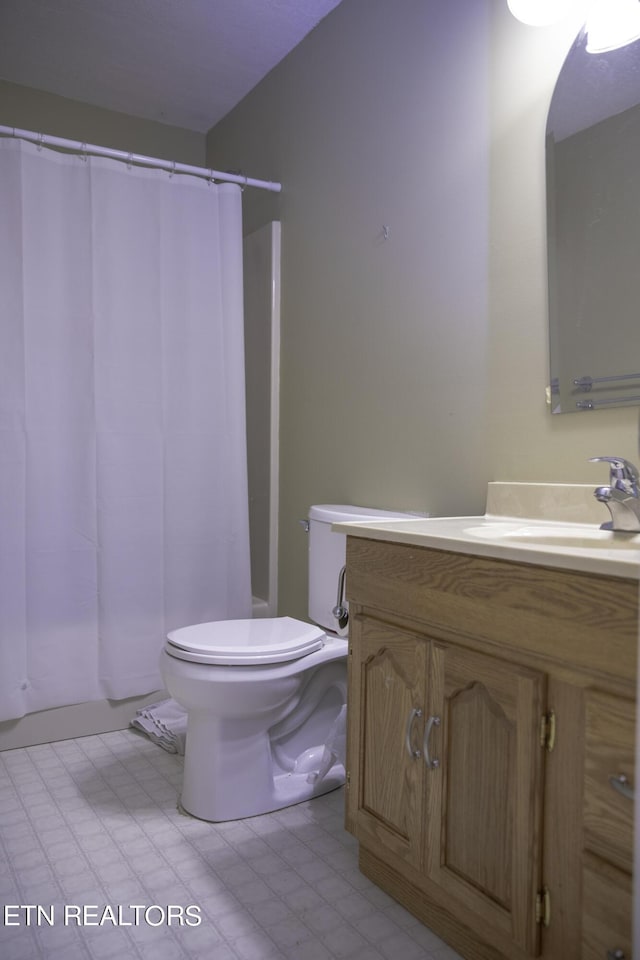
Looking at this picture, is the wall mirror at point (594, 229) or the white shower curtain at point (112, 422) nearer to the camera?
the wall mirror at point (594, 229)

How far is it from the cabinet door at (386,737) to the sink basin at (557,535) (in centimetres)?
26

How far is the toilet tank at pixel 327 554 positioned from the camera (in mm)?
2012

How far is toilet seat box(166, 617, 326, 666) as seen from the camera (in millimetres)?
1802

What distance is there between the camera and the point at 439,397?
6.42 feet

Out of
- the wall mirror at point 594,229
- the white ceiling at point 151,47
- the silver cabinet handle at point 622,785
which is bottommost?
the silver cabinet handle at point 622,785

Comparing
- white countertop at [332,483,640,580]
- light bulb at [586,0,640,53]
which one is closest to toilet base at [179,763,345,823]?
white countertop at [332,483,640,580]

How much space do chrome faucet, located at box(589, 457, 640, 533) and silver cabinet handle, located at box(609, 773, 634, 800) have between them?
0.50 meters

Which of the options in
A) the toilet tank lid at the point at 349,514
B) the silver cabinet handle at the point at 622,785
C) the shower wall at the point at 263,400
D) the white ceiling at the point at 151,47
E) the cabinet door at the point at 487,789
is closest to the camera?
the silver cabinet handle at the point at 622,785

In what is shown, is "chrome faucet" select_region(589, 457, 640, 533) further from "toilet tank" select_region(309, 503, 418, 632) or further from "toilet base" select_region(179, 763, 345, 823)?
"toilet base" select_region(179, 763, 345, 823)

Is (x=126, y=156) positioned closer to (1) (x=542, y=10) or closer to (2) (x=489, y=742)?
(1) (x=542, y=10)

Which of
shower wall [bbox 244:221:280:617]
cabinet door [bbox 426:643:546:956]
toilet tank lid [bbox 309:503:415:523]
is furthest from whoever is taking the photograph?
shower wall [bbox 244:221:280:617]

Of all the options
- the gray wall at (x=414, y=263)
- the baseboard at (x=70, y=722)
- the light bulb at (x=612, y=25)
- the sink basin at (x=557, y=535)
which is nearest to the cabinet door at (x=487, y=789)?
the sink basin at (x=557, y=535)

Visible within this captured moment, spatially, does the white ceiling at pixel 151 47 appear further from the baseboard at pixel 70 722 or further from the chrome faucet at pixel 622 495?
the baseboard at pixel 70 722

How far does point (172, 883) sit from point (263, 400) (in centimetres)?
174
